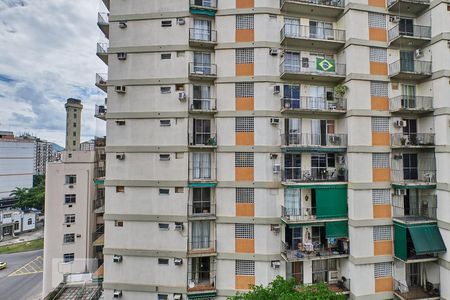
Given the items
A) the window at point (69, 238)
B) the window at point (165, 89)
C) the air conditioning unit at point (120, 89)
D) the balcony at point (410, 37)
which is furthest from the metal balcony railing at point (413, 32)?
the window at point (69, 238)

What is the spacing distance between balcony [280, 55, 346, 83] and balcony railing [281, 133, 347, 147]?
13.0 ft

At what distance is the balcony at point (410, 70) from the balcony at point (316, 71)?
355 centimetres

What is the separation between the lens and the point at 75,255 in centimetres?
2438

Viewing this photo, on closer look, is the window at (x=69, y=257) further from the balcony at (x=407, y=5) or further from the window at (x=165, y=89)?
the balcony at (x=407, y=5)

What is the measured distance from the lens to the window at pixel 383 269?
15500 mm

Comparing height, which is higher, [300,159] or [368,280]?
[300,159]

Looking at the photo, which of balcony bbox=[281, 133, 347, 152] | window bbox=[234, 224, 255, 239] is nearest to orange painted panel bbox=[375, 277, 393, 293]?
window bbox=[234, 224, 255, 239]

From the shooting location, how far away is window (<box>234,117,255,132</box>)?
1596 centimetres

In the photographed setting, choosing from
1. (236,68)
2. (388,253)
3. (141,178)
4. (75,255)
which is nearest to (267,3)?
(236,68)

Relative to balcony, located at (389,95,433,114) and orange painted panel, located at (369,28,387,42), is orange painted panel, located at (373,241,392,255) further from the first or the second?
orange painted panel, located at (369,28,387,42)

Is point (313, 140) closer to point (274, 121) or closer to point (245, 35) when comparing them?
point (274, 121)

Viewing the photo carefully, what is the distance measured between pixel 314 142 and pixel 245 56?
7.76 metres

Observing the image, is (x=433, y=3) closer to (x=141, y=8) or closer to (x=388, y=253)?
(x=388, y=253)

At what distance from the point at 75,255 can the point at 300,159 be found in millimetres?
24447
